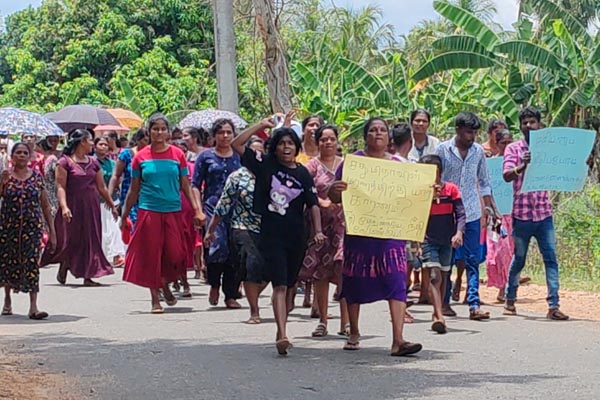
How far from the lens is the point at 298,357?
8.83m

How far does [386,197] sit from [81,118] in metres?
14.1

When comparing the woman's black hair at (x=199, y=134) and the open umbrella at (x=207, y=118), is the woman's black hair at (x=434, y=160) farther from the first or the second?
the open umbrella at (x=207, y=118)

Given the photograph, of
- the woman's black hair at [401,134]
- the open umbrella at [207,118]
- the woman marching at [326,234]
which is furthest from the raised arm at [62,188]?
the woman's black hair at [401,134]

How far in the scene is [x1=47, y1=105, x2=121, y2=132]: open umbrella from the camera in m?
22.2

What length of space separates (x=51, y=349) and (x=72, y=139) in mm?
5619

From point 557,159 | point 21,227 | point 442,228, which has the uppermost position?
point 557,159

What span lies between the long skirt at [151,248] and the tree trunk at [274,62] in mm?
7477

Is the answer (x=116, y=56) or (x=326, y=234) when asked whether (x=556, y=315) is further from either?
(x=116, y=56)

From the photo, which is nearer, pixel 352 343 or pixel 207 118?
pixel 352 343

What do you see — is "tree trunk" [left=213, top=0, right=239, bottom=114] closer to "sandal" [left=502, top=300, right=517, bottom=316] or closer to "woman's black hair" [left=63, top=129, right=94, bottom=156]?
"woman's black hair" [left=63, top=129, right=94, bottom=156]

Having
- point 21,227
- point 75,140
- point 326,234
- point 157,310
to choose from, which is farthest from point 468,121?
point 75,140

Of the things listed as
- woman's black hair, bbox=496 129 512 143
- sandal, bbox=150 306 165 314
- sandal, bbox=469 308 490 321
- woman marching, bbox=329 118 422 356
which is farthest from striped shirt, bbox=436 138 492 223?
sandal, bbox=150 306 165 314

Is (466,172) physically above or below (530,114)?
below

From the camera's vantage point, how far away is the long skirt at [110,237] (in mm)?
18016
